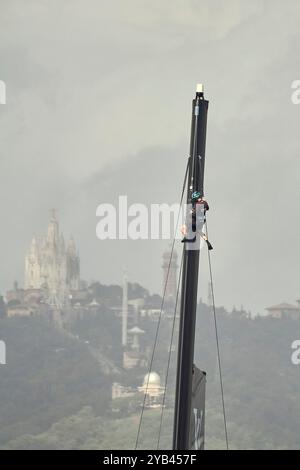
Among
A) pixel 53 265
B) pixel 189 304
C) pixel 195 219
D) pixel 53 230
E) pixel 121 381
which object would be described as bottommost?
pixel 121 381

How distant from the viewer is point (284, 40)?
58.9 feet

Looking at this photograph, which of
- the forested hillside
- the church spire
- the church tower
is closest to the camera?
the church tower

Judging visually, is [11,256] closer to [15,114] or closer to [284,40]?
[15,114]

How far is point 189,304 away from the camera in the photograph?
14.3ft

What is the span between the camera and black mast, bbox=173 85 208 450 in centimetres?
428

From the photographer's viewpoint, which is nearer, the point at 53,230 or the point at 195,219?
the point at 195,219

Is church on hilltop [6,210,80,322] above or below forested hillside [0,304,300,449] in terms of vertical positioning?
above

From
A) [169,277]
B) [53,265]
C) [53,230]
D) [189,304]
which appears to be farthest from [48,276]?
[189,304]

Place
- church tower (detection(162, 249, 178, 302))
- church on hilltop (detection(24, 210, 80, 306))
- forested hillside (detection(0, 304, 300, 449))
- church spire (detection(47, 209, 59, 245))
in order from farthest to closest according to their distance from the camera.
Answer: forested hillside (detection(0, 304, 300, 449)), church on hilltop (detection(24, 210, 80, 306)), church spire (detection(47, 209, 59, 245)), church tower (detection(162, 249, 178, 302))

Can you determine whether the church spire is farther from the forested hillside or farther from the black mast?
the black mast

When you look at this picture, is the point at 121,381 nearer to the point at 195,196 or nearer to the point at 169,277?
the point at 169,277

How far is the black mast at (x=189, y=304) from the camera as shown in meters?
4.28

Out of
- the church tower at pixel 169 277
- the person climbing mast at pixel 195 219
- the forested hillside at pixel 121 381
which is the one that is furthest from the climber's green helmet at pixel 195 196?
the forested hillside at pixel 121 381

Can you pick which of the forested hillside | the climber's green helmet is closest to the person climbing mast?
the climber's green helmet
